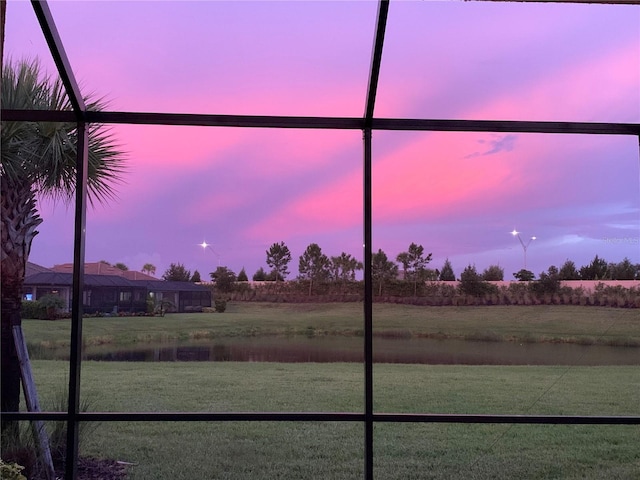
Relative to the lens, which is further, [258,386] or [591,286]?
[258,386]

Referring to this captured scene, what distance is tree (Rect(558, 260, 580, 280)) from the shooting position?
4570mm

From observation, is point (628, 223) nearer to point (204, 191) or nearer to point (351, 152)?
point (351, 152)

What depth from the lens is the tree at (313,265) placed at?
15.0 ft

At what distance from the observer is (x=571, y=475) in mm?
3916

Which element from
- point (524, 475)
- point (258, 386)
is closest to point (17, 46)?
point (258, 386)

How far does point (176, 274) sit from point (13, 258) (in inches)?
43.7

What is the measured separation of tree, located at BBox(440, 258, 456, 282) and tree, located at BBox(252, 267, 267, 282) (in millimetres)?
1498

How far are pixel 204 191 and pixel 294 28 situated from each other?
5.15 ft

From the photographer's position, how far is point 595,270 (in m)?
4.53

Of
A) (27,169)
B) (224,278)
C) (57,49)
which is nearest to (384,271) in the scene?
(224,278)

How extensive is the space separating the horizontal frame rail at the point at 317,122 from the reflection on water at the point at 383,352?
6.47ft

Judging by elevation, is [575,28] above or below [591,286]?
above

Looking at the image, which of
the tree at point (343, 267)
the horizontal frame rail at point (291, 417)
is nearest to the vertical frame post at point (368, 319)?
the horizontal frame rail at point (291, 417)

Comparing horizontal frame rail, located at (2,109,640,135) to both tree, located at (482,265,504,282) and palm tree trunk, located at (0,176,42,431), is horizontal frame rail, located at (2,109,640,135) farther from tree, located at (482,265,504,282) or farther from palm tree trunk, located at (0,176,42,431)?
tree, located at (482,265,504,282)
